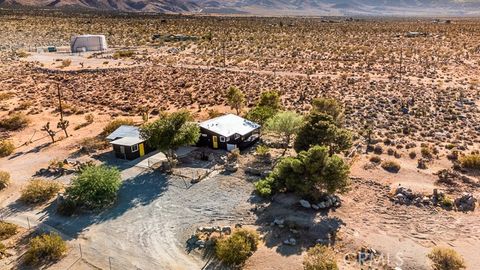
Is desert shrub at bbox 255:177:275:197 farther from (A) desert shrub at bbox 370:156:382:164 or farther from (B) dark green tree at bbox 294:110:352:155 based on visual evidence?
(A) desert shrub at bbox 370:156:382:164

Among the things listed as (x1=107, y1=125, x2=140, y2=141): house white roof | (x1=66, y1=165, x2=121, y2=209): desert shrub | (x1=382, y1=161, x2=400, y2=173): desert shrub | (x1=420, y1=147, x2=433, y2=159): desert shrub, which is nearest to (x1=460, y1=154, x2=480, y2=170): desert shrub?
(x1=420, y1=147, x2=433, y2=159): desert shrub

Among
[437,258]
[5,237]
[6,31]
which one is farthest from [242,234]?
[6,31]

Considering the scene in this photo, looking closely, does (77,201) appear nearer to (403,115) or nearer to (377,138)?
(377,138)

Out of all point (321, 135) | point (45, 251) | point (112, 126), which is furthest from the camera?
point (112, 126)

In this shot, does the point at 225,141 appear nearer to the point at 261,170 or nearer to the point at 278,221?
the point at 261,170

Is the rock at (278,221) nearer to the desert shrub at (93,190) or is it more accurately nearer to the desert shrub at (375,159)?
the desert shrub at (93,190)

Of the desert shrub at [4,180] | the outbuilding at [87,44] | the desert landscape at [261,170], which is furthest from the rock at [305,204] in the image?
the outbuilding at [87,44]

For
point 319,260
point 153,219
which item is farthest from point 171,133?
point 319,260
